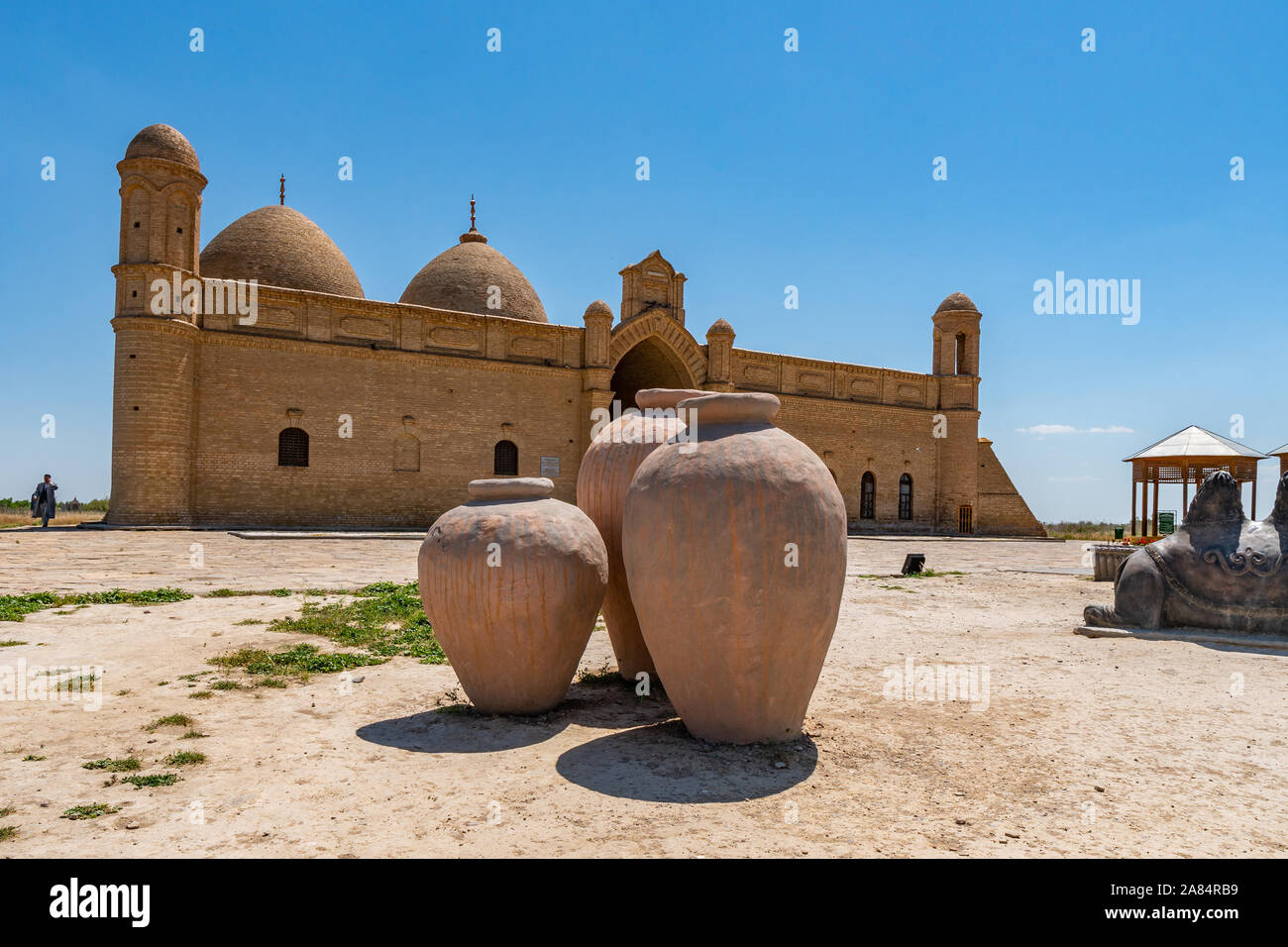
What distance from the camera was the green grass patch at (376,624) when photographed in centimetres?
669

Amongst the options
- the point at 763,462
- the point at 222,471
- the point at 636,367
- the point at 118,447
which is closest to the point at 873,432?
the point at 636,367

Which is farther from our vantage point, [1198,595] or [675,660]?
[1198,595]

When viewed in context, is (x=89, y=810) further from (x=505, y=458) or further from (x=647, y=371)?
(x=647, y=371)

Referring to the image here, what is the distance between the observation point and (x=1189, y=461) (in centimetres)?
2103

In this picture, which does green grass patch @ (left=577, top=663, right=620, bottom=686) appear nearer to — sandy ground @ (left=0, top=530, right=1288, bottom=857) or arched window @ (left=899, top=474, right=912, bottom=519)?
sandy ground @ (left=0, top=530, right=1288, bottom=857)

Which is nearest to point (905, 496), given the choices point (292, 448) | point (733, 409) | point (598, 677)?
point (292, 448)

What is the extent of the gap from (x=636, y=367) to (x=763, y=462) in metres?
26.4

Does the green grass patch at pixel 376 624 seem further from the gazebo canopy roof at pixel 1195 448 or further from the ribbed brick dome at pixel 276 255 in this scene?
the gazebo canopy roof at pixel 1195 448

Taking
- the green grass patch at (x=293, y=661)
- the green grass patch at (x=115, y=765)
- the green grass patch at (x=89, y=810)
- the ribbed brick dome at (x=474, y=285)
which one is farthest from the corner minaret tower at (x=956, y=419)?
the green grass patch at (x=89, y=810)

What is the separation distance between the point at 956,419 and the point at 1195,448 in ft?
42.9

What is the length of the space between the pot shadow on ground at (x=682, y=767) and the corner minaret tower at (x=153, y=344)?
1911 cm

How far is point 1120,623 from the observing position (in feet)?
26.4

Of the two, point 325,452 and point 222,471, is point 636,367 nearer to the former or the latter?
point 325,452

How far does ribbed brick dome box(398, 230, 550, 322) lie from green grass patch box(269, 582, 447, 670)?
18696 millimetres
